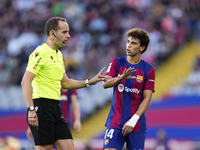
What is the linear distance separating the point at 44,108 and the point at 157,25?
37.2 feet

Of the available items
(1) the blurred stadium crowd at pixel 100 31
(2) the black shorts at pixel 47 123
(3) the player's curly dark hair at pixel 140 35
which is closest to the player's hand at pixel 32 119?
(2) the black shorts at pixel 47 123

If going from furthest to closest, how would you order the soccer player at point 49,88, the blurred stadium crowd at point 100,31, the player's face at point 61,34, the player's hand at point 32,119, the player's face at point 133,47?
the blurred stadium crowd at point 100,31 < the player's face at point 133,47 < the player's face at point 61,34 < the soccer player at point 49,88 < the player's hand at point 32,119

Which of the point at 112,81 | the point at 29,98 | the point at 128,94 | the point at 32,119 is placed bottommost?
the point at 32,119

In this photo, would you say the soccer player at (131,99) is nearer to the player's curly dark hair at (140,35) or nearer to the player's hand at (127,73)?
the player's curly dark hair at (140,35)

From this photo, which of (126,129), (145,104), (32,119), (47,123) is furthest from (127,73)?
(32,119)

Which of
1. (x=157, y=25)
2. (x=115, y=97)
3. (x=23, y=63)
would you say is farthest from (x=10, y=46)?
(x=115, y=97)

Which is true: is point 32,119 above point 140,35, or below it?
below

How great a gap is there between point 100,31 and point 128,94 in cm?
1093

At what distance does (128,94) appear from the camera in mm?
5871

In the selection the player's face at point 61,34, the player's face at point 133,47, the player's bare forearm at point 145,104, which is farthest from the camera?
the player's face at point 133,47

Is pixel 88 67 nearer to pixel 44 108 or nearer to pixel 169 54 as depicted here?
pixel 169 54

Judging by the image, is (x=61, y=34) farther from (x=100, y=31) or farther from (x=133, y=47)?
(x=100, y=31)

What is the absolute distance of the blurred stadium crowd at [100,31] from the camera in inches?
604

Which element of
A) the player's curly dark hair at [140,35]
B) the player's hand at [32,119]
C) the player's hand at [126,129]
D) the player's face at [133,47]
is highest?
the player's curly dark hair at [140,35]
